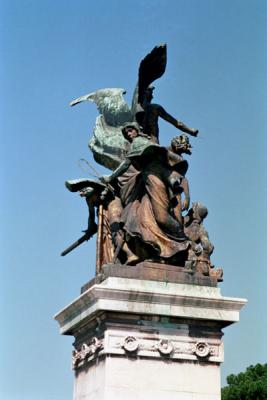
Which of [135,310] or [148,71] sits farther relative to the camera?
[148,71]

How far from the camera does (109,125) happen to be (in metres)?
14.9

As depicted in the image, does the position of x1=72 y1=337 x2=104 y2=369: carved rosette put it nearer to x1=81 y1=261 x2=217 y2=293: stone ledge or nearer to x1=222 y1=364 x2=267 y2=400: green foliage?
x1=81 y1=261 x2=217 y2=293: stone ledge

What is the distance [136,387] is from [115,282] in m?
1.44

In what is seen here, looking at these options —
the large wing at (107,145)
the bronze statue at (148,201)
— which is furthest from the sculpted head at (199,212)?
the large wing at (107,145)

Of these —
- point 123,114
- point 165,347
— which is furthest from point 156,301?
point 123,114

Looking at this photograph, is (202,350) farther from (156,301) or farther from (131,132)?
(131,132)

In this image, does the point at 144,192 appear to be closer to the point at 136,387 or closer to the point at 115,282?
the point at 115,282

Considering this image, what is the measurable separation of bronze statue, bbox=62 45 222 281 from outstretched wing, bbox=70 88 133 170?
13.5 inches

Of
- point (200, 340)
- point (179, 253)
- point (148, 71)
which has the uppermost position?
point (148, 71)

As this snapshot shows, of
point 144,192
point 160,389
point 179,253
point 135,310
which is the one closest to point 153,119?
point 144,192

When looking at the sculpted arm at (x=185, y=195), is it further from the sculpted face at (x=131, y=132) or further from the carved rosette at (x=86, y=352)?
the carved rosette at (x=86, y=352)

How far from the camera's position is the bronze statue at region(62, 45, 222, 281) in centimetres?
1208

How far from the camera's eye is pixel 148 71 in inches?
529

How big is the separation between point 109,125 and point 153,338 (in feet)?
16.0
